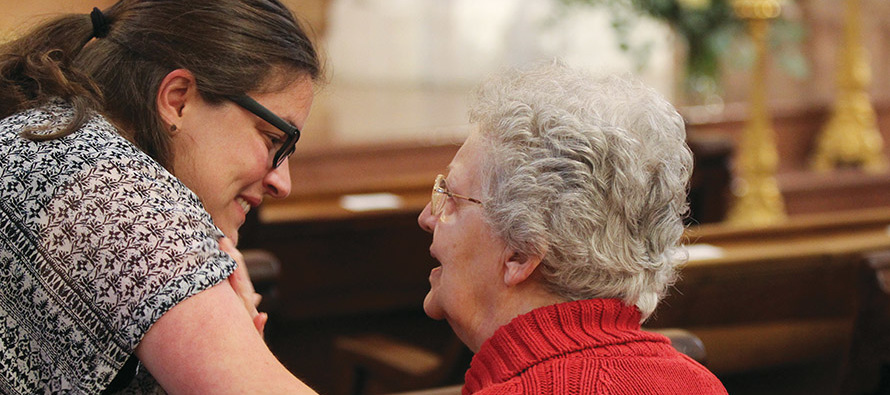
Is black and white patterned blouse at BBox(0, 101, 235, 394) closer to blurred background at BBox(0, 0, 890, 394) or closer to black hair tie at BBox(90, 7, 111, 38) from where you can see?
black hair tie at BBox(90, 7, 111, 38)

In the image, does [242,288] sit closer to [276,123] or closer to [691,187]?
[276,123]

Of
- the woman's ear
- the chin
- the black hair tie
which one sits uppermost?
the black hair tie

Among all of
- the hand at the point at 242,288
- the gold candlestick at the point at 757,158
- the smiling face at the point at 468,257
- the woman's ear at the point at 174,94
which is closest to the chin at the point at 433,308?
the smiling face at the point at 468,257

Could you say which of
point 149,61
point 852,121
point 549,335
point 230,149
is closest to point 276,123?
point 230,149

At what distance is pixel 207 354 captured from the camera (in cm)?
128

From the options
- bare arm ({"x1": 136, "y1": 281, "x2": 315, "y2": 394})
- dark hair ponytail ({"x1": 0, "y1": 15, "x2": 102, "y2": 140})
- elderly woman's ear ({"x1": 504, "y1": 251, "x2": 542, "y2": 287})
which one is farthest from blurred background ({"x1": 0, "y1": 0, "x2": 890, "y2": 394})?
bare arm ({"x1": 136, "y1": 281, "x2": 315, "y2": 394})

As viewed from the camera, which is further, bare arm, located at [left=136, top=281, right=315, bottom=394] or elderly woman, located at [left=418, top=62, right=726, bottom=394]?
A: elderly woman, located at [left=418, top=62, right=726, bottom=394]

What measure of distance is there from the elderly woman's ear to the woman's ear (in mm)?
571

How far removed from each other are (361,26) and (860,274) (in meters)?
4.04

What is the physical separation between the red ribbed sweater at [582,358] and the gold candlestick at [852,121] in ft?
16.0

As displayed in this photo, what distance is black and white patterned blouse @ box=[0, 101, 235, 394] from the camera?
1306mm

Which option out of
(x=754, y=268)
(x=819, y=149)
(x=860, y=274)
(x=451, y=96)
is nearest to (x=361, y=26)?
(x=451, y=96)

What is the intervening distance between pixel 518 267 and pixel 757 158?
3889mm

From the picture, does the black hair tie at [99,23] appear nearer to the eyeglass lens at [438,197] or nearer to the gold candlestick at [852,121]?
the eyeglass lens at [438,197]
